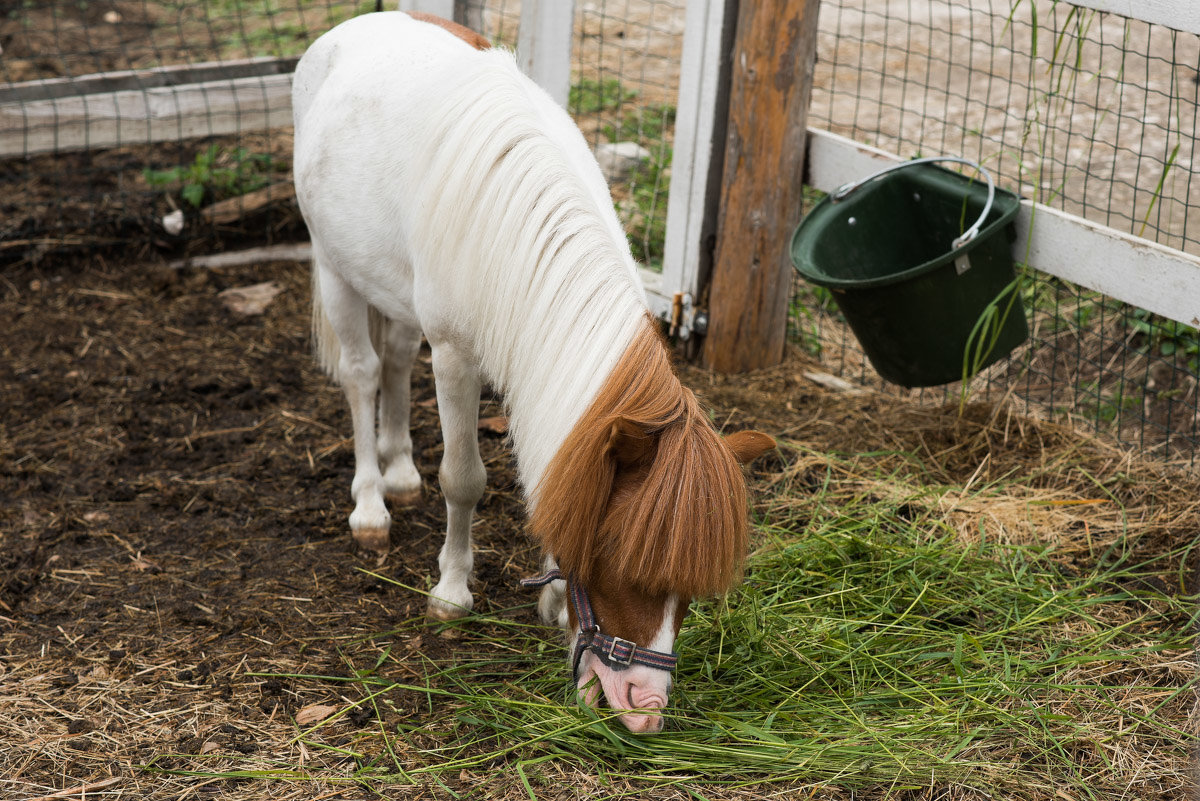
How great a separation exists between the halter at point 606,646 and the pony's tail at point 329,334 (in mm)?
1599

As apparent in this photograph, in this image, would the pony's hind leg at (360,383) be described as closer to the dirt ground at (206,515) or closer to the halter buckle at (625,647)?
the dirt ground at (206,515)

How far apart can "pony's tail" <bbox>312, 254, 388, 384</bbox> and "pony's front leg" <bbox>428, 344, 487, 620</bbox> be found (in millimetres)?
806

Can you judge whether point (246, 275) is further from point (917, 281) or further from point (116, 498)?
point (917, 281)

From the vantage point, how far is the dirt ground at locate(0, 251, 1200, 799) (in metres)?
2.73

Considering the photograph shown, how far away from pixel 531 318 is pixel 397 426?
4.93 ft

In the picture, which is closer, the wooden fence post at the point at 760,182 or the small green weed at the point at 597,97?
the wooden fence post at the point at 760,182

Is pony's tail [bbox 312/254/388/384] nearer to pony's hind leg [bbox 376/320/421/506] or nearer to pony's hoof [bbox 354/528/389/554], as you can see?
pony's hind leg [bbox 376/320/421/506]

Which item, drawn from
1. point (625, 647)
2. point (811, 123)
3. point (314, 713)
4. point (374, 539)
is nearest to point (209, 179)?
point (374, 539)

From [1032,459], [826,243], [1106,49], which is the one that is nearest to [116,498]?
[826,243]

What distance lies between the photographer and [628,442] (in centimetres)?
223

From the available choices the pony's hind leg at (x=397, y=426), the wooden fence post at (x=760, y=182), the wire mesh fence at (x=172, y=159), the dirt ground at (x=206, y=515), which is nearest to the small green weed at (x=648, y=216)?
the wire mesh fence at (x=172, y=159)

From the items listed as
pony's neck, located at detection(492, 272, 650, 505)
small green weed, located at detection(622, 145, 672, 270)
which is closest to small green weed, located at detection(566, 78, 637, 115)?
small green weed, located at detection(622, 145, 672, 270)

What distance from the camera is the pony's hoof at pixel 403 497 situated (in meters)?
3.88

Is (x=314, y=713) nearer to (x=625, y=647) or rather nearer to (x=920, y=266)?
(x=625, y=647)
